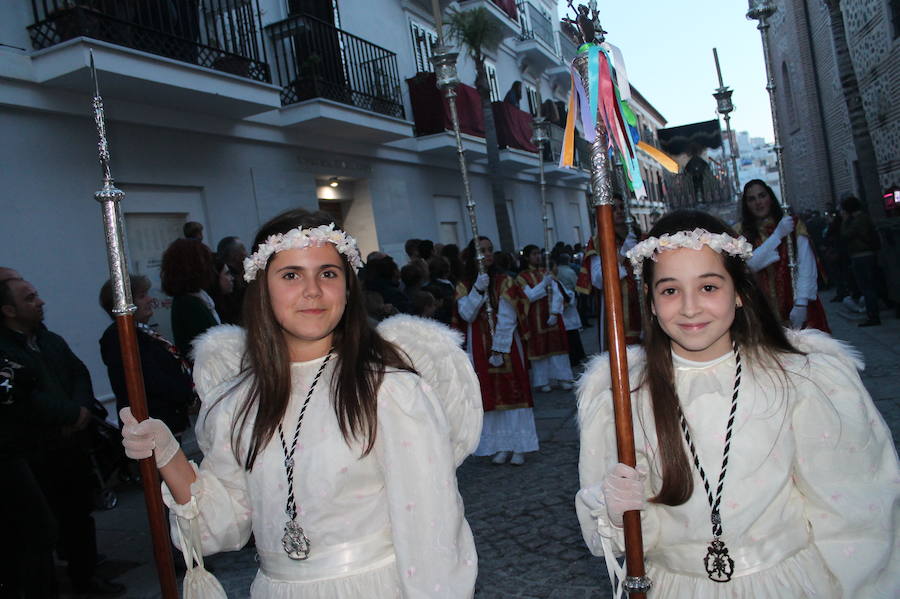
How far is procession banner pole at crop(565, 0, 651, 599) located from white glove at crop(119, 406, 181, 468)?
1.23 meters

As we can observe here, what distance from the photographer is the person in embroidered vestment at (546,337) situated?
27.8 feet

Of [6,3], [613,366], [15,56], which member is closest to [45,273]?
[15,56]

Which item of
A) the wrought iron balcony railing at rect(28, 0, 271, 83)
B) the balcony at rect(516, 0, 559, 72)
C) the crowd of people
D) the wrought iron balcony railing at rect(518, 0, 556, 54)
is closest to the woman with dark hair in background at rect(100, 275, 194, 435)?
the crowd of people

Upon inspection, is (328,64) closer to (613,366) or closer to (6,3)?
(6,3)

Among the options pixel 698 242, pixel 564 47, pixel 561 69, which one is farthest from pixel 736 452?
pixel 564 47

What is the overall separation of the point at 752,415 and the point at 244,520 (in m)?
1.53

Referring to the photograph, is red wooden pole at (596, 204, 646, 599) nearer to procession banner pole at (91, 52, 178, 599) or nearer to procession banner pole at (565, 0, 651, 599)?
procession banner pole at (565, 0, 651, 599)

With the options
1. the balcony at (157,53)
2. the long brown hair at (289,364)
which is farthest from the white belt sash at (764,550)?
the balcony at (157,53)

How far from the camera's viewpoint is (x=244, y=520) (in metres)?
2.22

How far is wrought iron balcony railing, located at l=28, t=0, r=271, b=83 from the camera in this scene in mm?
6930

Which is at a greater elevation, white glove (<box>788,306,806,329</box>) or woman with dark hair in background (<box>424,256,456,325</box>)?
woman with dark hair in background (<box>424,256,456,325</box>)

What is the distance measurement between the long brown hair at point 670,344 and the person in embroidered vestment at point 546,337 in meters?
6.01

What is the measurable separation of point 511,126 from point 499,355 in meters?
12.5

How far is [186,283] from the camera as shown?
15.7 ft
